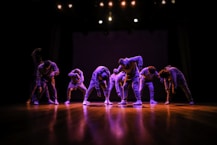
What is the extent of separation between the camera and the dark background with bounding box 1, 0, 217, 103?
8055 mm

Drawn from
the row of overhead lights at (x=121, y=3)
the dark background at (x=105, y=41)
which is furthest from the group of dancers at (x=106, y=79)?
the row of overhead lights at (x=121, y=3)

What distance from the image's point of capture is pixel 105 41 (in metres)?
9.90

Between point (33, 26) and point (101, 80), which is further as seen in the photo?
point (33, 26)

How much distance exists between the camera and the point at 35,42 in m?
9.15

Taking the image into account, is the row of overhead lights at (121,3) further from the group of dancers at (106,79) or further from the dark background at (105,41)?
the group of dancers at (106,79)

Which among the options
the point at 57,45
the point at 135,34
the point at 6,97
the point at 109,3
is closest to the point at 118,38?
the point at 135,34

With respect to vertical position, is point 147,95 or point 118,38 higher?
point 118,38

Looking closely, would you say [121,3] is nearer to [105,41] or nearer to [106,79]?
[105,41]

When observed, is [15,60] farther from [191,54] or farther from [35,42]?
[191,54]

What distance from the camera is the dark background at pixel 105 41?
8055mm

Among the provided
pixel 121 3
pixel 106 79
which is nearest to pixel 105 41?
pixel 121 3

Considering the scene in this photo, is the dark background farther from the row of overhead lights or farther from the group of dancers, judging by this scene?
the group of dancers

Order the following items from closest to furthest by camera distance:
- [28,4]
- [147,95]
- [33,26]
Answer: [28,4], [33,26], [147,95]

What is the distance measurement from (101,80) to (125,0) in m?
3.27
